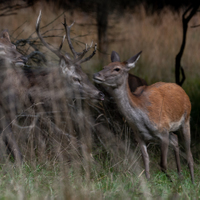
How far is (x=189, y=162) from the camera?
16.9 feet

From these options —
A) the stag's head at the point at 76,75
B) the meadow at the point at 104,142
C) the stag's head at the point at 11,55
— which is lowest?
the meadow at the point at 104,142

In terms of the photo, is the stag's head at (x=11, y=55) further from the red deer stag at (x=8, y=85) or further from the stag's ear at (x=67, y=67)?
the stag's ear at (x=67, y=67)

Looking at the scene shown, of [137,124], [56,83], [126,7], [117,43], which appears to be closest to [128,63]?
[137,124]

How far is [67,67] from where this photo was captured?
5.64 metres

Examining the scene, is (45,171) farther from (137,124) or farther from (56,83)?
(56,83)

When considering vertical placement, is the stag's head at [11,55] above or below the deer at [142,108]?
above

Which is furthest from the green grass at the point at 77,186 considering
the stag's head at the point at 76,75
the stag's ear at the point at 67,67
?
the stag's ear at the point at 67,67

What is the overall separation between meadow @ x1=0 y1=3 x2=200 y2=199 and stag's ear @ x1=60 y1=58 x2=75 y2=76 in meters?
0.35

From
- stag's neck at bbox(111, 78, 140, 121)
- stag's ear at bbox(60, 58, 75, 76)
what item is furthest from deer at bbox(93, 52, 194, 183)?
stag's ear at bbox(60, 58, 75, 76)

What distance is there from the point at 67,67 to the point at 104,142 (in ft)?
3.70

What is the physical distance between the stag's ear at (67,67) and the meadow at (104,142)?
13.7 inches

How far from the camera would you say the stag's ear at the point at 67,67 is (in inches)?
221

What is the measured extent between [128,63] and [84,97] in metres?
0.90

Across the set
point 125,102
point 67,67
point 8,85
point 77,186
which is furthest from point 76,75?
point 77,186
